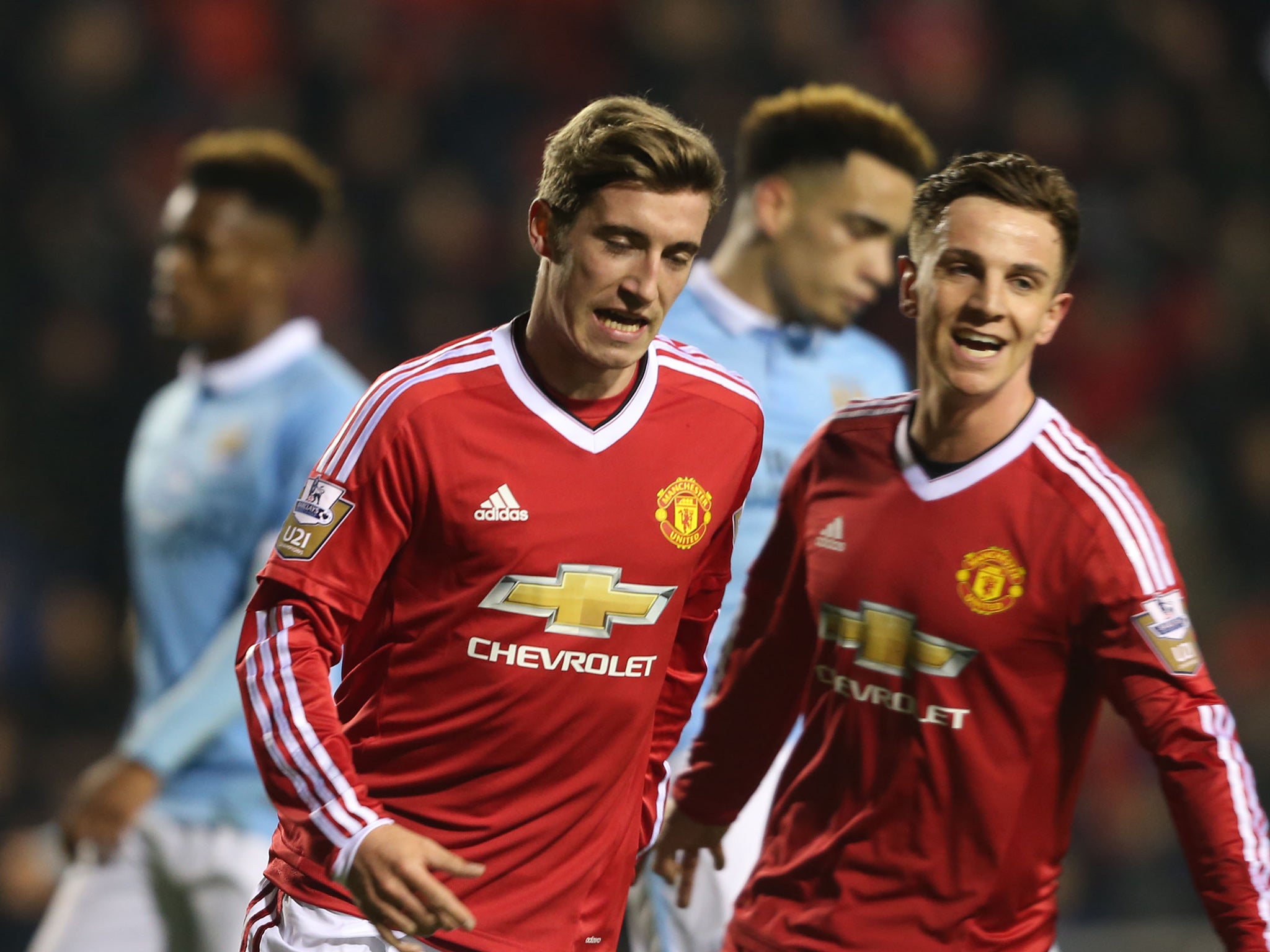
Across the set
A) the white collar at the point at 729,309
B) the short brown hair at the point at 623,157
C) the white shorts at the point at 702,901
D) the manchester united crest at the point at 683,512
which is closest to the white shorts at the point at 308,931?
the manchester united crest at the point at 683,512

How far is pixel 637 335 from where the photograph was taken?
8.30ft

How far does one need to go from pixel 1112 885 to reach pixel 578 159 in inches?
197

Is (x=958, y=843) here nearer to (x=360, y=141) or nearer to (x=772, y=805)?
(x=772, y=805)

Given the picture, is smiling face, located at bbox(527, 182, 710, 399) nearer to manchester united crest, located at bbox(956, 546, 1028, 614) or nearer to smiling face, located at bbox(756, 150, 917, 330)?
manchester united crest, located at bbox(956, 546, 1028, 614)

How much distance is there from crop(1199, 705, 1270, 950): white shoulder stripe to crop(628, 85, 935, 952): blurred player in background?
64.3 inches

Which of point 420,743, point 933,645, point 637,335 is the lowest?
point 420,743

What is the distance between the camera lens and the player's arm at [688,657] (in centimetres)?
278

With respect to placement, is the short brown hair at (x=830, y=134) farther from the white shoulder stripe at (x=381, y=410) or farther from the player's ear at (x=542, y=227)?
the white shoulder stripe at (x=381, y=410)

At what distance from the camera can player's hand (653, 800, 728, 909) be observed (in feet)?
9.89

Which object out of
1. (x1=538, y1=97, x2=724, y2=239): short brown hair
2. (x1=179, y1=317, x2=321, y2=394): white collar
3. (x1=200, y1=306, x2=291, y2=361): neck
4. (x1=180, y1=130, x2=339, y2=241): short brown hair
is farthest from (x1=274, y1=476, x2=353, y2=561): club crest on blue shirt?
(x1=180, y1=130, x2=339, y2=241): short brown hair

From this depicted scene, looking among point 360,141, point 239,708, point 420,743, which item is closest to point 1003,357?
point 420,743

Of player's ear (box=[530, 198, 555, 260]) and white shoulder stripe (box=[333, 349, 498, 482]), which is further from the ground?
player's ear (box=[530, 198, 555, 260])

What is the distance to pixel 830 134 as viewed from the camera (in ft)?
13.9

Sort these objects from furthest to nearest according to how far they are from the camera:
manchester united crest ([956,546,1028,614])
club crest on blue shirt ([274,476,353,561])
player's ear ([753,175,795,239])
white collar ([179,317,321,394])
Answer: white collar ([179,317,321,394]) < player's ear ([753,175,795,239]) < manchester united crest ([956,546,1028,614]) < club crest on blue shirt ([274,476,353,561])
